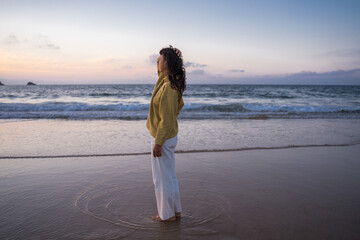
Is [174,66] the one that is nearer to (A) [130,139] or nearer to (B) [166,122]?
(B) [166,122]

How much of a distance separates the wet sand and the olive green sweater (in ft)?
3.52

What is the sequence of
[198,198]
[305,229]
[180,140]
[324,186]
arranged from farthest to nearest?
1. [180,140]
2. [324,186]
3. [198,198]
4. [305,229]

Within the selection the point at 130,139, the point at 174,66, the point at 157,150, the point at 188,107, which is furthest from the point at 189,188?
the point at 188,107

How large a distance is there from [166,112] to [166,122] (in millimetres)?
102

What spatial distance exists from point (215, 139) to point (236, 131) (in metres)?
1.67

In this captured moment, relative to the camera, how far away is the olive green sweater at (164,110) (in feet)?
8.41

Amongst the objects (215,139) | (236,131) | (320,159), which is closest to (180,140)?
(215,139)

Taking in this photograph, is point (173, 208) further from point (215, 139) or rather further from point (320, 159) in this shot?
point (215, 139)

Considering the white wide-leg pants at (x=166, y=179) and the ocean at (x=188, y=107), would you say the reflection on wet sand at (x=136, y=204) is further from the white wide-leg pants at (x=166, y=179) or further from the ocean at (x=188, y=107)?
the ocean at (x=188, y=107)

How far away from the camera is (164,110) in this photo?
8.43 ft

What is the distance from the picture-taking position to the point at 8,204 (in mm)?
3322

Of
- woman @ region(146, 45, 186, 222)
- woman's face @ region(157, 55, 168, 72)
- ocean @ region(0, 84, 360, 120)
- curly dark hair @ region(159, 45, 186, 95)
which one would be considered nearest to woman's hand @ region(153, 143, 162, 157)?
woman @ region(146, 45, 186, 222)

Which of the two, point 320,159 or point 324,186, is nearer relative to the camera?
point 324,186

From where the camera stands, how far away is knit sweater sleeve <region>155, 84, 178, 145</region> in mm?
2561
